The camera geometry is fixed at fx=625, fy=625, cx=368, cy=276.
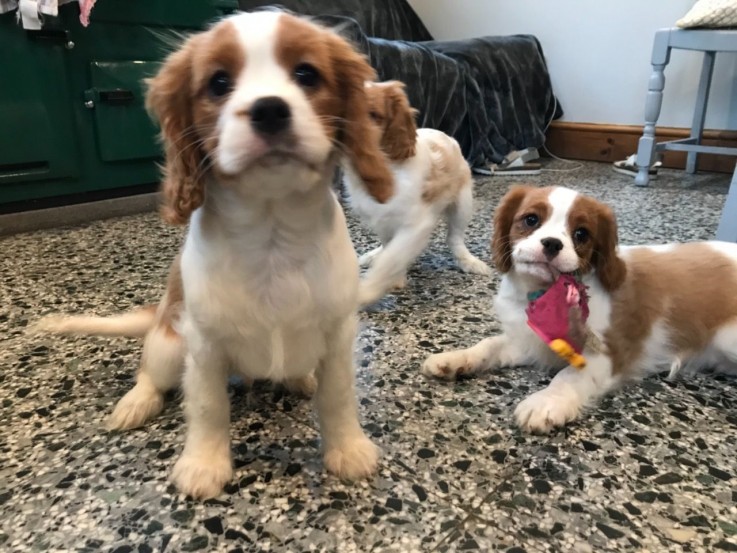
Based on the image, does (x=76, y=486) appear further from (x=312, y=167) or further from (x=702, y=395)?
(x=702, y=395)

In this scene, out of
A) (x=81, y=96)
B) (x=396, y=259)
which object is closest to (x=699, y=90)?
(x=396, y=259)

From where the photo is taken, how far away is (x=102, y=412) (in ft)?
3.76

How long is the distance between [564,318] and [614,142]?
3341 millimetres

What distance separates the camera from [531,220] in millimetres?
1260

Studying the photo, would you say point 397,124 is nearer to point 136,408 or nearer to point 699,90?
point 136,408

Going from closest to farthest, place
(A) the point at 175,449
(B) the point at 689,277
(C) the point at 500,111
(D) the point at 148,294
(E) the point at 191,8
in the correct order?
(A) the point at 175,449 < (B) the point at 689,277 < (D) the point at 148,294 < (E) the point at 191,8 < (C) the point at 500,111

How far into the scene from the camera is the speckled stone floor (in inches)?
33.4

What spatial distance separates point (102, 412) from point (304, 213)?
588 millimetres

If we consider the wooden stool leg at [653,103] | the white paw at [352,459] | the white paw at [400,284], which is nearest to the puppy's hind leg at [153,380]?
the white paw at [352,459]

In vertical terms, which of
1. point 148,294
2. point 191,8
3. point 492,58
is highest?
point 191,8

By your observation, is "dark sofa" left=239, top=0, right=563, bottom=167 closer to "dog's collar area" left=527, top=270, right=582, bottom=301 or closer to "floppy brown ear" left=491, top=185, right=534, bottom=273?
"floppy brown ear" left=491, top=185, right=534, bottom=273


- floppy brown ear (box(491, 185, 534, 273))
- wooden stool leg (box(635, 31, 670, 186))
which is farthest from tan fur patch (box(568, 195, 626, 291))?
wooden stool leg (box(635, 31, 670, 186))

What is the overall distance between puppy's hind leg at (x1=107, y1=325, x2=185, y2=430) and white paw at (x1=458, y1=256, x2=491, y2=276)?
43.4 inches

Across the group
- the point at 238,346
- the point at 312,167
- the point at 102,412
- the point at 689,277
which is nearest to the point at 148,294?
the point at 102,412
